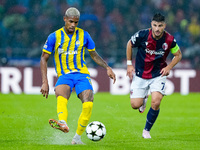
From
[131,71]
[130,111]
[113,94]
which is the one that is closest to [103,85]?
[113,94]

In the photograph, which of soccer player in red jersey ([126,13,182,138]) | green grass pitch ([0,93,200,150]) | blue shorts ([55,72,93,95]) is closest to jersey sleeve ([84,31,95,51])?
blue shorts ([55,72,93,95])

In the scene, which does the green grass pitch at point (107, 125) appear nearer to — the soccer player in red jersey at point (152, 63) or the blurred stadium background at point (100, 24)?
the soccer player in red jersey at point (152, 63)

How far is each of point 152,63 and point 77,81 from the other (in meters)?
1.54

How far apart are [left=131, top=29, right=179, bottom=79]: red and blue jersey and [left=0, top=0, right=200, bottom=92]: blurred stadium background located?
8884mm

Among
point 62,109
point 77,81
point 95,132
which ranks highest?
point 77,81

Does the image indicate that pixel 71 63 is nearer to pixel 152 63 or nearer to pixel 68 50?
pixel 68 50

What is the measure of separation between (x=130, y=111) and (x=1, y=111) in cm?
314

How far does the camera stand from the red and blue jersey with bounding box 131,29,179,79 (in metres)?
7.45

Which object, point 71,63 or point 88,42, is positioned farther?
point 88,42

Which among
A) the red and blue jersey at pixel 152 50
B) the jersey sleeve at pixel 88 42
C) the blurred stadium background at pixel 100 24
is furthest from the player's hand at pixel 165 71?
the blurred stadium background at pixel 100 24

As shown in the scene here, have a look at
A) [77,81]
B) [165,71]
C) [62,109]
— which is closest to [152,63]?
[165,71]

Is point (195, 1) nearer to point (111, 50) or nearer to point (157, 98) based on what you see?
point (111, 50)

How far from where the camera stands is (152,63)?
7586mm

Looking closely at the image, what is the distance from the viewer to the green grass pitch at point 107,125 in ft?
21.2
